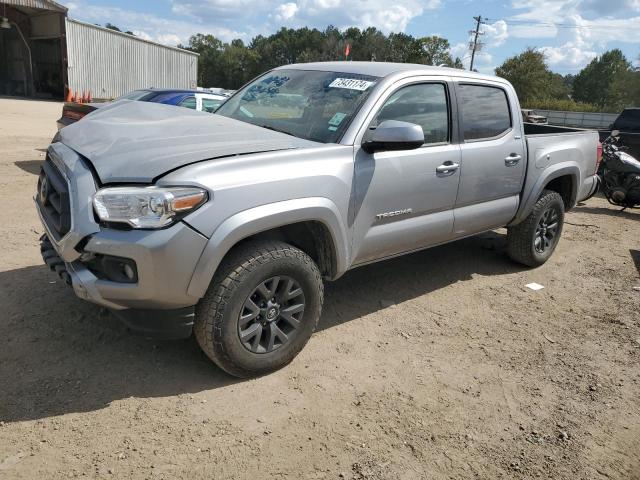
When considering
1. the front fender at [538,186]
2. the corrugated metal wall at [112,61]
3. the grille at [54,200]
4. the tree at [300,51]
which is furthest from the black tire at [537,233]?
the tree at [300,51]

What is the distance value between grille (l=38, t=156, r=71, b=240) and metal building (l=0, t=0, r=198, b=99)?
30.0 m

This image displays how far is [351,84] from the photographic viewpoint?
386cm

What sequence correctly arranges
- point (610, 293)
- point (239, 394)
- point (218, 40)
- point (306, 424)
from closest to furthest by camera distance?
1. point (306, 424)
2. point (239, 394)
3. point (610, 293)
4. point (218, 40)

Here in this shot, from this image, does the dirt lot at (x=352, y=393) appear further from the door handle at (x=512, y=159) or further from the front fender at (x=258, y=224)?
the door handle at (x=512, y=159)

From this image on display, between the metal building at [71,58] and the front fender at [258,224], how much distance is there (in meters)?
30.9

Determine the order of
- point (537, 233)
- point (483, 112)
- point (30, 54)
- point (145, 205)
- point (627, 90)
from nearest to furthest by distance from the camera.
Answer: point (145, 205)
point (483, 112)
point (537, 233)
point (30, 54)
point (627, 90)

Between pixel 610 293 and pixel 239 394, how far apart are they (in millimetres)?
3962

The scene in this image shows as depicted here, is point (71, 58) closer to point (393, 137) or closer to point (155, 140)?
point (155, 140)

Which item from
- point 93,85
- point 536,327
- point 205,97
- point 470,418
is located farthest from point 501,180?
point 93,85

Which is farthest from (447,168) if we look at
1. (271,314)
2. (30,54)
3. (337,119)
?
(30,54)

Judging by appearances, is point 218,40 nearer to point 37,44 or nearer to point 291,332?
point 37,44

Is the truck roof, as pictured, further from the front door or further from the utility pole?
the utility pole

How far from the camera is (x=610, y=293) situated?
5250 millimetres

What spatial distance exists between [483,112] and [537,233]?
165 cm
